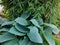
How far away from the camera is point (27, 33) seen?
361 cm

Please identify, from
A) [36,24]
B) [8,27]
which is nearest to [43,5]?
[36,24]

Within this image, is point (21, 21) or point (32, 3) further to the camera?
point (32, 3)

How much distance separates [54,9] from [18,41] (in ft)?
3.49

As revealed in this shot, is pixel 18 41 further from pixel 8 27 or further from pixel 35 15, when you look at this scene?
pixel 35 15

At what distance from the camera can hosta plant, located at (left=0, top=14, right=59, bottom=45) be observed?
3489 mm

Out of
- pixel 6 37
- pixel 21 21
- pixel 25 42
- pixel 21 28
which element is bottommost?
pixel 25 42

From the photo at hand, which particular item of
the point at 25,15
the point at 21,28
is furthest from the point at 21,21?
the point at 25,15

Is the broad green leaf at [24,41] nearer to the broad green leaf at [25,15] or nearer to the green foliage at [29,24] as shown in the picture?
the green foliage at [29,24]

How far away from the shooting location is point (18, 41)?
3.66m

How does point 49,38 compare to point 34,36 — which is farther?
point 49,38

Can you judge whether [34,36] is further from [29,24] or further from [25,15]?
[25,15]

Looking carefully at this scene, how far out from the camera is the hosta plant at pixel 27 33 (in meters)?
3.49

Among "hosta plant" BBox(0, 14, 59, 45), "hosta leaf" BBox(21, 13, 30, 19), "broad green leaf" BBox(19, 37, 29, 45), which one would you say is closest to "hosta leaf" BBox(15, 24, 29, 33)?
"hosta plant" BBox(0, 14, 59, 45)

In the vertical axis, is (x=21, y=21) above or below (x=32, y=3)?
below
